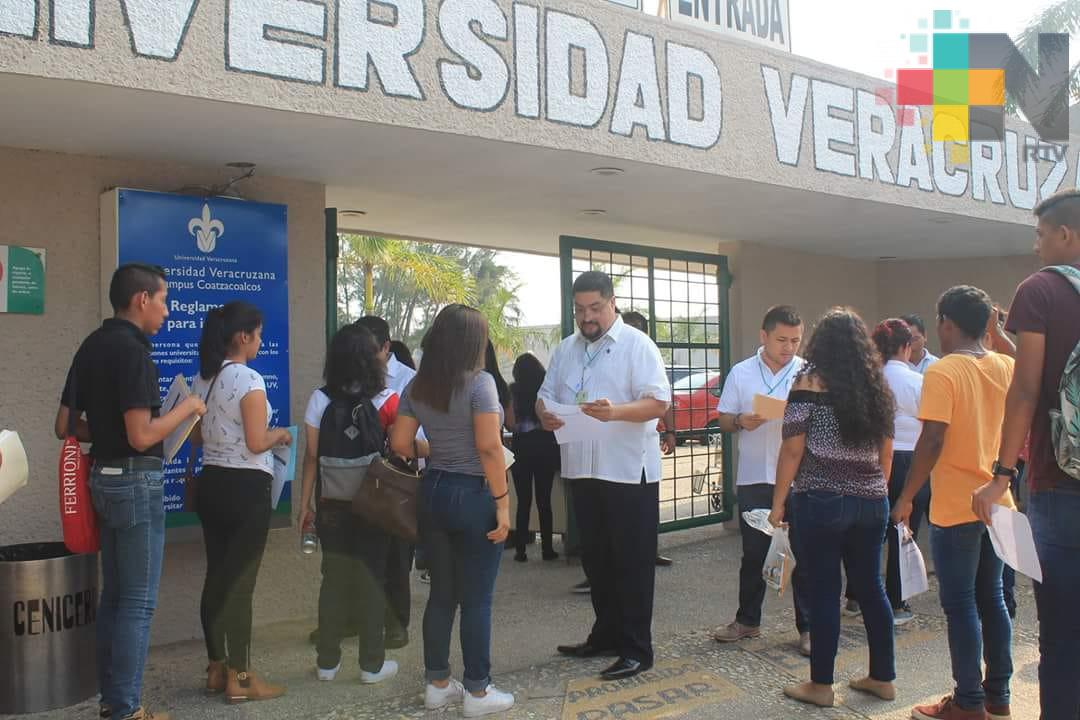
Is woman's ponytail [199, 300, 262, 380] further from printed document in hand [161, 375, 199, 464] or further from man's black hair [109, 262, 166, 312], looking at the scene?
man's black hair [109, 262, 166, 312]

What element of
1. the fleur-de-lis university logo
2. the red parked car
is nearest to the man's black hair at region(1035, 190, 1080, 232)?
the fleur-de-lis university logo

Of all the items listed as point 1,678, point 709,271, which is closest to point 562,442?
point 1,678

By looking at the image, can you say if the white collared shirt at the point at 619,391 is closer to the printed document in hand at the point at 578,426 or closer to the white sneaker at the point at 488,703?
the printed document in hand at the point at 578,426

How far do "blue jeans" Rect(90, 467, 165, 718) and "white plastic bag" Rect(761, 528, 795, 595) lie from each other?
2.76 meters

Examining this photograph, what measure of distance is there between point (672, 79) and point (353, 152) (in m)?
2.04

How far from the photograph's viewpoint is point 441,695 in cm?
410

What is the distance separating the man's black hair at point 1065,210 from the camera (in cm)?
305

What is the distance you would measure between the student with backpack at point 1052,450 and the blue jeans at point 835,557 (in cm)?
91

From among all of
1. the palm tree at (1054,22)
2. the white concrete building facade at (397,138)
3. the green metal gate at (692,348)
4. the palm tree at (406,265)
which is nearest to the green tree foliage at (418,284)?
the palm tree at (406,265)

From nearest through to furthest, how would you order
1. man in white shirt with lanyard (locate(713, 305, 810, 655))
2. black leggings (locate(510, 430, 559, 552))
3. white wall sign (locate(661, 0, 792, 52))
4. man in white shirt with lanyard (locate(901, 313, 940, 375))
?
man in white shirt with lanyard (locate(713, 305, 810, 655)), man in white shirt with lanyard (locate(901, 313, 940, 375)), white wall sign (locate(661, 0, 792, 52)), black leggings (locate(510, 430, 559, 552))

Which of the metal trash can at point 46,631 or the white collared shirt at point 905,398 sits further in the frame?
the white collared shirt at point 905,398

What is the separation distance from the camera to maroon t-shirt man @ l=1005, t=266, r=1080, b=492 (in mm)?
2906

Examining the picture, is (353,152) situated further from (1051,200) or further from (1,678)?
(1051,200)

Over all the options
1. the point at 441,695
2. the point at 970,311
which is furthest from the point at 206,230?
the point at 970,311
